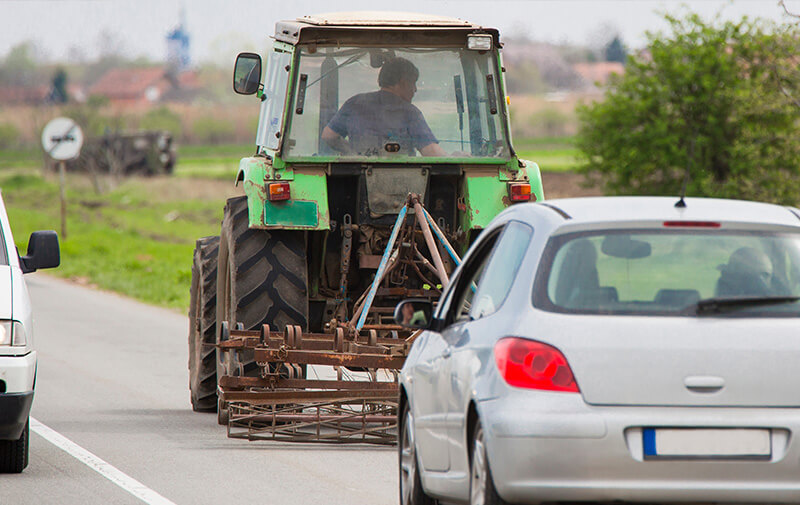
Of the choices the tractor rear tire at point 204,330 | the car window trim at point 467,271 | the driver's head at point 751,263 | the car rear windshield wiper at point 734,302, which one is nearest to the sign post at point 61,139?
the tractor rear tire at point 204,330

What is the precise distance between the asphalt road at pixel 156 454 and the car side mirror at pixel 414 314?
136 cm

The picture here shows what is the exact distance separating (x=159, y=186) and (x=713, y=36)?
2824cm

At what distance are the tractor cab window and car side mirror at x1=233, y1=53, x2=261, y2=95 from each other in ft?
1.21

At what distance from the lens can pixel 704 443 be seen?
5.46 metres

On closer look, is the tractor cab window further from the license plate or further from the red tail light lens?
the license plate

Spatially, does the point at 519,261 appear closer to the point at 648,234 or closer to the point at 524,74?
the point at 648,234

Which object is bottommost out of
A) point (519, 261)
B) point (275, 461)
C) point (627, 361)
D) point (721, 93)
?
point (275, 461)

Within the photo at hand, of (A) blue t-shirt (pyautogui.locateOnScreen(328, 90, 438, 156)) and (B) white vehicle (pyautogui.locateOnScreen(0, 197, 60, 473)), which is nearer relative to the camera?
(B) white vehicle (pyautogui.locateOnScreen(0, 197, 60, 473))

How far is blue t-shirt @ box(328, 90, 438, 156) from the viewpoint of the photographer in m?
10.9

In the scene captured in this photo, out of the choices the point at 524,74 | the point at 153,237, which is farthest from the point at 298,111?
the point at 524,74

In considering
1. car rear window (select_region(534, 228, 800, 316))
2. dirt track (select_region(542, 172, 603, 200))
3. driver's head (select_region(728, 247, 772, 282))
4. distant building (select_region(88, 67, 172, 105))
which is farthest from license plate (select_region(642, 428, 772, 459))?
distant building (select_region(88, 67, 172, 105))

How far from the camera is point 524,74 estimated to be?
519ft

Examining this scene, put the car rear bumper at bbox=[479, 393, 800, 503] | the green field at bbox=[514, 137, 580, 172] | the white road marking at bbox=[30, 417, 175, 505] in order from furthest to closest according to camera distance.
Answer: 1. the green field at bbox=[514, 137, 580, 172]
2. the white road marking at bbox=[30, 417, 175, 505]
3. the car rear bumper at bbox=[479, 393, 800, 503]

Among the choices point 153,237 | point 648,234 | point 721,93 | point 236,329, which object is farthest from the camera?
point 153,237
